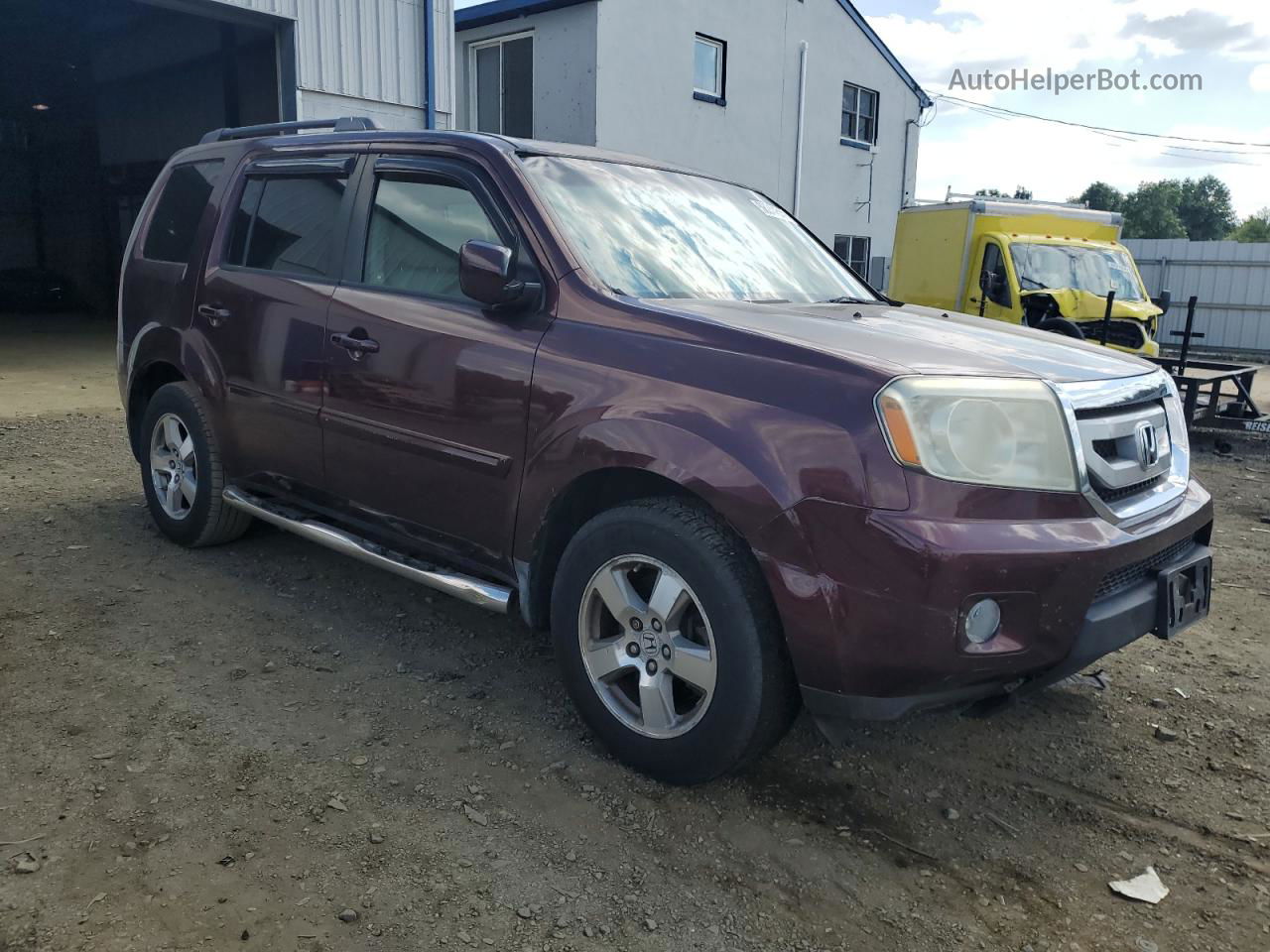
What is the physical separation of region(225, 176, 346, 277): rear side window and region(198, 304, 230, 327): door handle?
22 cm

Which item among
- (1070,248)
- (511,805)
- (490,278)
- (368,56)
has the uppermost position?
(368,56)

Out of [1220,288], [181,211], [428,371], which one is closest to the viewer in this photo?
[428,371]

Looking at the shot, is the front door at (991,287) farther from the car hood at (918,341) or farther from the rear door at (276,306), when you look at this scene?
the rear door at (276,306)

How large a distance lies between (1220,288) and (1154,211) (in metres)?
53.0

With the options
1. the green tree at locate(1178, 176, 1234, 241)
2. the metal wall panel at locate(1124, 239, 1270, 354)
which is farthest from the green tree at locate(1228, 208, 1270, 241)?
the metal wall panel at locate(1124, 239, 1270, 354)

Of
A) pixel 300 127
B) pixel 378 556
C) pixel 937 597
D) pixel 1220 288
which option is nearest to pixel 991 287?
pixel 300 127

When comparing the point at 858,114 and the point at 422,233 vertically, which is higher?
the point at 858,114

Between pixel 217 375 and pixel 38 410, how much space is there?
6.09 m

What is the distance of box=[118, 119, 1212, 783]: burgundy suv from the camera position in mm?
2590

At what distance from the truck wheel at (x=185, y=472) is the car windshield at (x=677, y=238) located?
219cm

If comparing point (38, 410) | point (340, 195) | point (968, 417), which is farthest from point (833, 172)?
point (968, 417)

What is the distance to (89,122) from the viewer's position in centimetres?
2233

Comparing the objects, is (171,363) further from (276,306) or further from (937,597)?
(937,597)

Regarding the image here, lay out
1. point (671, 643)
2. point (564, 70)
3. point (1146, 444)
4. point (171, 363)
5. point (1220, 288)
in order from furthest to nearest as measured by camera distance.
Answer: point (1220, 288)
point (564, 70)
point (171, 363)
point (1146, 444)
point (671, 643)
